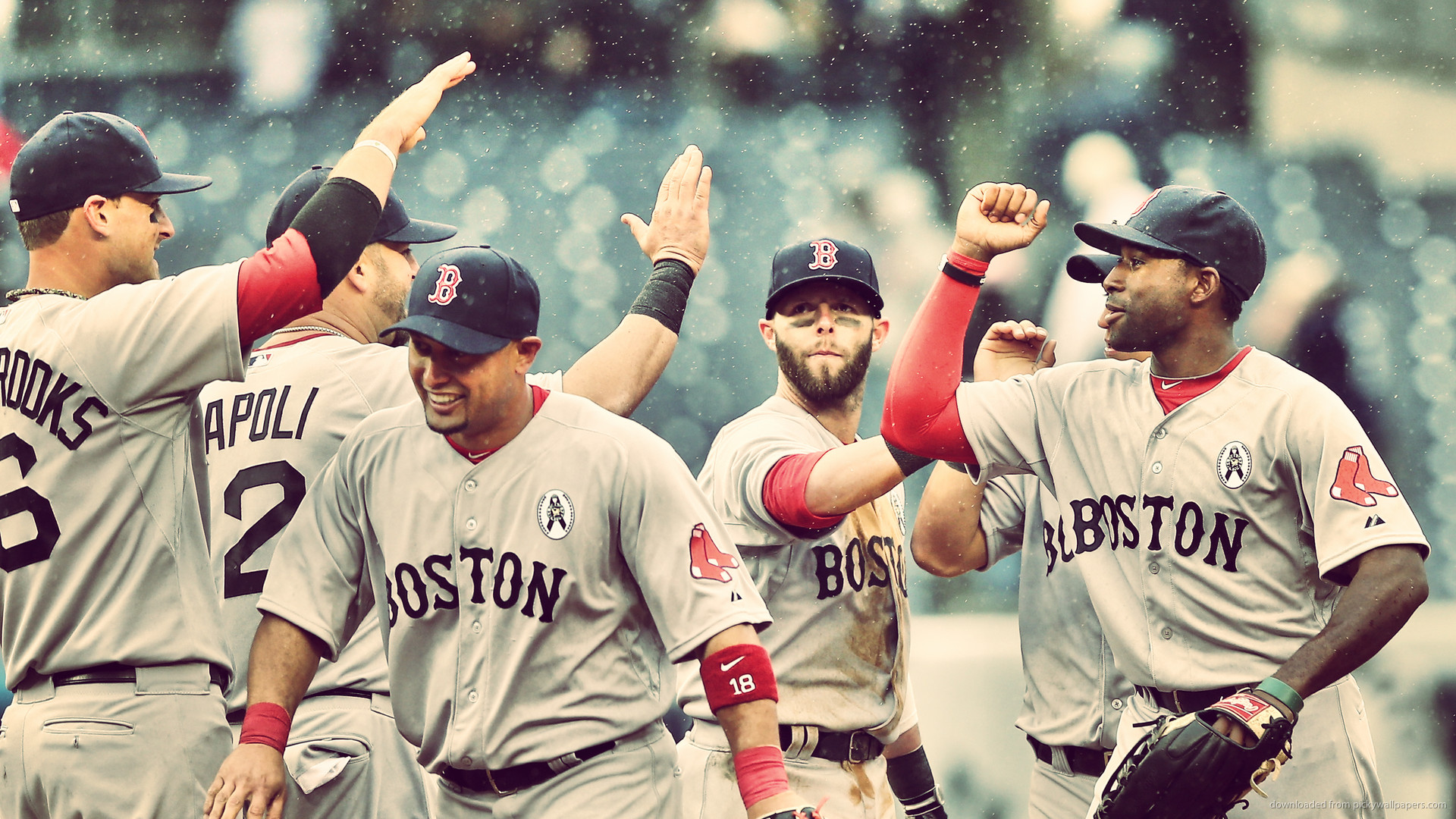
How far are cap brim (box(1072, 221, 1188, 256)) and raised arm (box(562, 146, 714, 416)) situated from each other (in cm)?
82

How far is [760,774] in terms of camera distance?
2133 mm

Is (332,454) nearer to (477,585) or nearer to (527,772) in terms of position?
(477,585)

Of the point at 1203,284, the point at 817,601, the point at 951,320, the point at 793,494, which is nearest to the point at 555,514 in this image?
the point at 793,494

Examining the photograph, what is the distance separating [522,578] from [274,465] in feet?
2.74

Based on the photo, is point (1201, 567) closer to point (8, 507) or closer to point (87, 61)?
point (8, 507)

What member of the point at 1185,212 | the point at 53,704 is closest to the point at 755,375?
the point at 1185,212

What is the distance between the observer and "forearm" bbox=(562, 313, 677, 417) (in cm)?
283

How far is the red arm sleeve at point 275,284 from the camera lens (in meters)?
2.33

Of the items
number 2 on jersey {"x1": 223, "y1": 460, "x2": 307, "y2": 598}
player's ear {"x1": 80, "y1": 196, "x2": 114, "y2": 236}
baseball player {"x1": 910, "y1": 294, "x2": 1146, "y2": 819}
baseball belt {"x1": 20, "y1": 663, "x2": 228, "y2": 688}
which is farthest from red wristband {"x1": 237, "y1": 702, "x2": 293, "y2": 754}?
baseball player {"x1": 910, "y1": 294, "x2": 1146, "y2": 819}

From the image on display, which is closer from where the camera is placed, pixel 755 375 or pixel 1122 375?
pixel 1122 375

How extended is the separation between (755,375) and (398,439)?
18.1 ft

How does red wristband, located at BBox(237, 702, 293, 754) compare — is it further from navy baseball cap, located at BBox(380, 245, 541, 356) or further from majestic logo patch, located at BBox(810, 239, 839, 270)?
majestic logo patch, located at BBox(810, 239, 839, 270)

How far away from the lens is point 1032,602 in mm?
3191

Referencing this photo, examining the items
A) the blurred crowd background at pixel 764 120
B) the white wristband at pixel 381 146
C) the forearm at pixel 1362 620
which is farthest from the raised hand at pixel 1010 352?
the blurred crowd background at pixel 764 120
